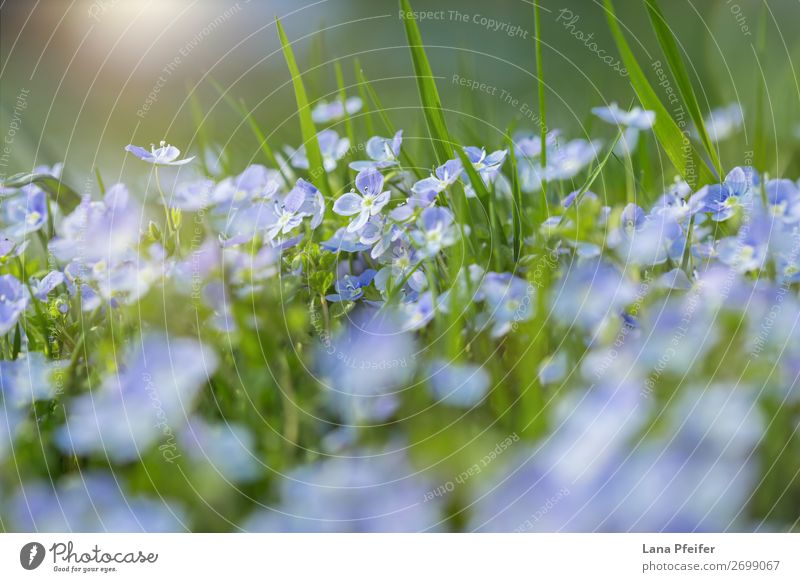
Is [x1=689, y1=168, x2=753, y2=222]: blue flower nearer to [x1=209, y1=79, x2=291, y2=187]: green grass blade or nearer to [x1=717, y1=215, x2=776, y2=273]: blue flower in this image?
[x1=717, y1=215, x2=776, y2=273]: blue flower

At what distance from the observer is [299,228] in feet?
2.23

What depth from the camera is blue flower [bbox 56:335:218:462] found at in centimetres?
57

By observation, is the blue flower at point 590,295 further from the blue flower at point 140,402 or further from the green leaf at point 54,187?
the green leaf at point 54,187

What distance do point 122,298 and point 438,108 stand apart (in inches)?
12.1

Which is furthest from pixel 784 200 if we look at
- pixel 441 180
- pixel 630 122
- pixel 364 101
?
pixel 364 101

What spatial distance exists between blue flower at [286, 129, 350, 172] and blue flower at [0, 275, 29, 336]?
249mm

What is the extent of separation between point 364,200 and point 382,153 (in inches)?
2.3

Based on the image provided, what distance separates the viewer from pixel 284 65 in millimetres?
798

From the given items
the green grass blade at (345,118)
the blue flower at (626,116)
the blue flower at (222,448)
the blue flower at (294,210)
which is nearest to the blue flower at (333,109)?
the green grass blade at (345,118)

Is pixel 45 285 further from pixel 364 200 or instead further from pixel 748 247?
pixel 748 247

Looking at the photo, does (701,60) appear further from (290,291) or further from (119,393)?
(119,393)

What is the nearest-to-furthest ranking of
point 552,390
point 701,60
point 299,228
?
point 552,390 < point 299,228 < point 701,60

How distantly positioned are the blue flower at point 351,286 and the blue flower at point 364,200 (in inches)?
1.6
